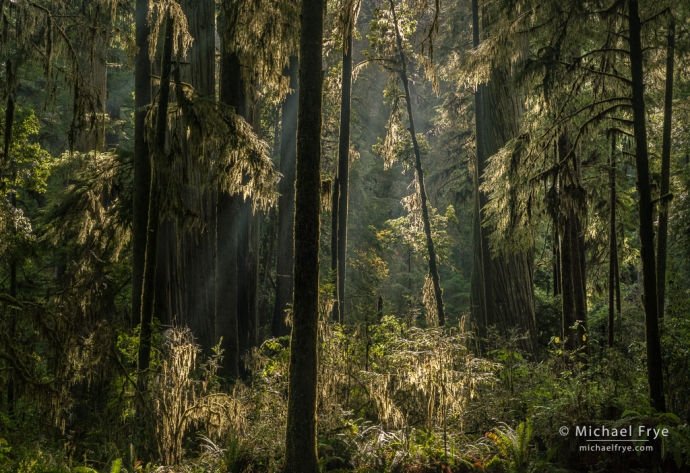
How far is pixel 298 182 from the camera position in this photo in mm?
6160

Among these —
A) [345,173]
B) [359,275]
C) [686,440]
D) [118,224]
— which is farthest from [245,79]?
[359,275]

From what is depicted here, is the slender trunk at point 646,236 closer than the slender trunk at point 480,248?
Yes

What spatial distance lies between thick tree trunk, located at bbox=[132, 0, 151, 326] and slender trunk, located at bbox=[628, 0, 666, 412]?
6.80 meters

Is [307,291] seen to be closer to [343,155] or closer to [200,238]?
[200,238]

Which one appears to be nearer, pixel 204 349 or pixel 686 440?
pixel 686 440

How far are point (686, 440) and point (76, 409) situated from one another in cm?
872

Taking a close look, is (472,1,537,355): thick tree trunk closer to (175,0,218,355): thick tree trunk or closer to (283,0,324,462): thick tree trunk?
(175,0,218,355): thick tree trunk

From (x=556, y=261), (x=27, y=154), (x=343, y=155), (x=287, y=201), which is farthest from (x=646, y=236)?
(x=27, y=154)

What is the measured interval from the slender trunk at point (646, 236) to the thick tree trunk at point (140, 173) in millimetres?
Result: 6798

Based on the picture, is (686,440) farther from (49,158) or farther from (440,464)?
(49,158)

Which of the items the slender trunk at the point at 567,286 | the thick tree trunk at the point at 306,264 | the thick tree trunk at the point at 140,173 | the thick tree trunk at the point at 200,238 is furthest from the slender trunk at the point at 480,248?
the thick tree trunk at the point at 306,264

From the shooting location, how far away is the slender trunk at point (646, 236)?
6.62m

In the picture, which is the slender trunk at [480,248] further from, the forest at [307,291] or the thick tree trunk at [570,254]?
the thick tree trunk at [570,254]

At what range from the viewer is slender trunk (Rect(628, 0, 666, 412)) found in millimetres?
6617
